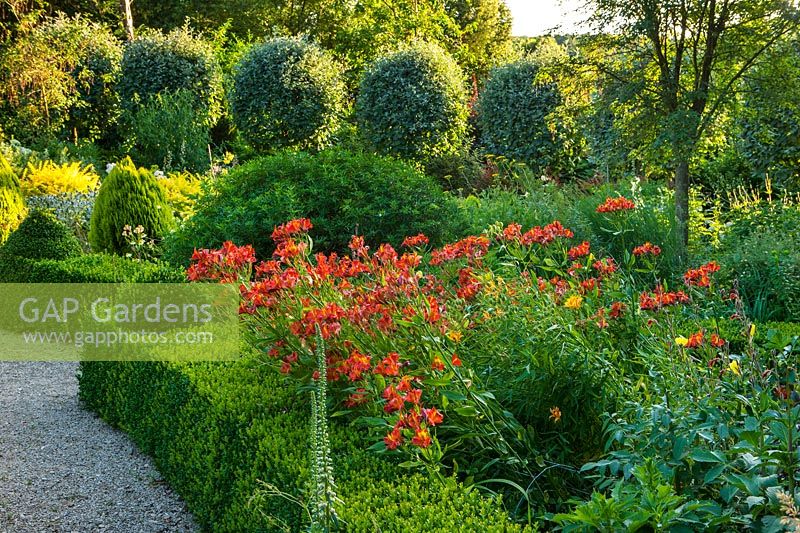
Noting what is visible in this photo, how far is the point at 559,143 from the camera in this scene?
1198cm

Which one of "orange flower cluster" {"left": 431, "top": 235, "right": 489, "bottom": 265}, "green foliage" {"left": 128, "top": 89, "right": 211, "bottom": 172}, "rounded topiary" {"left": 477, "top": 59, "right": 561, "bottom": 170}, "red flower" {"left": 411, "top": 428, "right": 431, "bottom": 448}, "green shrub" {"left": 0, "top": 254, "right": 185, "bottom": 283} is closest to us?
"red flower" {"left": 411, "top": 428, "right": 431, "bottom": 448}

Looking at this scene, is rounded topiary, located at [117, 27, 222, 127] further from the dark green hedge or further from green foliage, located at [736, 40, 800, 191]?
the dark green hedge

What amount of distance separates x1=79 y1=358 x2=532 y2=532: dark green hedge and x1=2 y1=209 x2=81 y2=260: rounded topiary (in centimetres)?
247

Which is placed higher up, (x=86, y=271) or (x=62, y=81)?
(x=62, y=81)

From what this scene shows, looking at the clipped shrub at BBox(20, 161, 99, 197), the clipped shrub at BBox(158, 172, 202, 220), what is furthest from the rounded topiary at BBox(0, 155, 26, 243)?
the clipped shrub at BBox(158, 172, 202, 220)

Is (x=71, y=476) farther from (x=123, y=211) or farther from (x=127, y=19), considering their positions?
(x=127, y=19)

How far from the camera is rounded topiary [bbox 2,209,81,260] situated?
6.36m

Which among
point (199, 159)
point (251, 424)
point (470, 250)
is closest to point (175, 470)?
point (251, 424)

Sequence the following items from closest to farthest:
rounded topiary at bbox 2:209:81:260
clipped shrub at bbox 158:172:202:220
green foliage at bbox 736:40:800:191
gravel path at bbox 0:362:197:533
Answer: gravel path at bbox 0:362:197:533 → green foliage at bbox 736:40:800:191 → rounded topiary at bbox 2:209:81:260 → clipped shrub at bbox 158:172:202:220

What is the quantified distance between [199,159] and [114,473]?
924cm

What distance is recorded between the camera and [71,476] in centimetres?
366

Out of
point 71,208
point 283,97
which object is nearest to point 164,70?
point 283,97

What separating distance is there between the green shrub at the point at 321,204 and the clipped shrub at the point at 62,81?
9.11 metres

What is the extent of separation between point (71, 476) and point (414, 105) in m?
8.73
